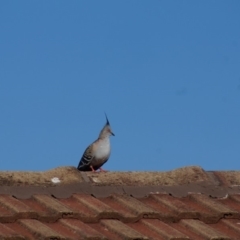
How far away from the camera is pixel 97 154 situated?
9211 mm

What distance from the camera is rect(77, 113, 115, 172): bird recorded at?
9.21 meters

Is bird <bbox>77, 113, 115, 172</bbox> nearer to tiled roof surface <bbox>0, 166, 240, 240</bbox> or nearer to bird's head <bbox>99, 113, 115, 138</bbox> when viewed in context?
bird's head <bbox>99, 113, 115, 138</bbox>

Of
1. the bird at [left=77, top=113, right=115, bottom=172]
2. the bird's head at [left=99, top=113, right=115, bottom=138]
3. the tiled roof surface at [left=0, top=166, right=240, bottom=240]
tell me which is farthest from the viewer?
the bird's head at [left=99, top=113, right=115, bottom=138]

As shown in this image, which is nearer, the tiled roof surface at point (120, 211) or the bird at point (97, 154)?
the tiled roof surface at point (120, 211)

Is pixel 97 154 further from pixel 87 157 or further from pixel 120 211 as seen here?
pixel 120 211

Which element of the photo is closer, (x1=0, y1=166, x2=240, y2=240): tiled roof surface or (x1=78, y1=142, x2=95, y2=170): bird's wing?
(x1=0, y1=166, x2=240, y2=240): tiled roof surface

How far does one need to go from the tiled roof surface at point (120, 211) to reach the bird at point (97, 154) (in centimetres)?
419

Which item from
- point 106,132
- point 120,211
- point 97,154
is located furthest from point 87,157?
point 120,211

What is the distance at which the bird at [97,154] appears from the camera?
9.21m

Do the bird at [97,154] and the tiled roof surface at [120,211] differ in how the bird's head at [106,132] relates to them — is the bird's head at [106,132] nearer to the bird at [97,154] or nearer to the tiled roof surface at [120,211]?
the bird at [97,154]

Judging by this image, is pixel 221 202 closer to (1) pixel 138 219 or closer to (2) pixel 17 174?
(1) pixel 138 219

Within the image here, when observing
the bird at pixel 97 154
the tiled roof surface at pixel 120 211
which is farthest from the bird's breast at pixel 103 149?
the tiled roof surface at pixel 120 211

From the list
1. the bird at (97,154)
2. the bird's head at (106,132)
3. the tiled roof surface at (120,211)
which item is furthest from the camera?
the bird's head at (106,132)

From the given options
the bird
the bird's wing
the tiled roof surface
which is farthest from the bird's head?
the tiled roof surface
